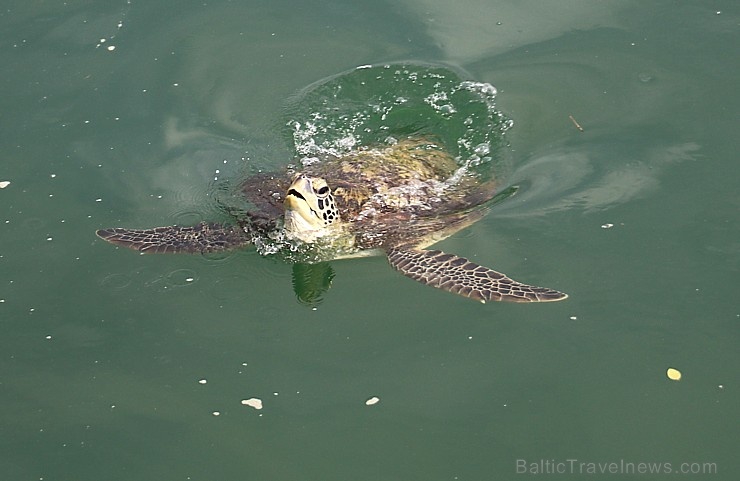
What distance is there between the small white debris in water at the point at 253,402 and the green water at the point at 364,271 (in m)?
0.04

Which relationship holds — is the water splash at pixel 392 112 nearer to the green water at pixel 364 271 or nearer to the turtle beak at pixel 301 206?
the green water at pixel 364 271

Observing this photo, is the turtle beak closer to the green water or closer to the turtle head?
the turtle head

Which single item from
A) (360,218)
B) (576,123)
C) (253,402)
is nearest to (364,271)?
(360,218)

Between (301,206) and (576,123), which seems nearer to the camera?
(301,206)

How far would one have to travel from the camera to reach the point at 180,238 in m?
5.68

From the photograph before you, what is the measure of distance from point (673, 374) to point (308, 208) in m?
Result: 2.46

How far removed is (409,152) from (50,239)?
2.72 metres

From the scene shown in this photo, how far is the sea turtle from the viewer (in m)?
5.39

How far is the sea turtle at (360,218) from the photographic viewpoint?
539cm

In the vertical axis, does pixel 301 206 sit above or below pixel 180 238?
above

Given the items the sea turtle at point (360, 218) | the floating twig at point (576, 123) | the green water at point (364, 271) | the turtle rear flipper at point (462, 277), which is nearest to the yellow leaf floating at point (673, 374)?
the green water at point (364, 271)

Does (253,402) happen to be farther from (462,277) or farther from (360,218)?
(360,218)

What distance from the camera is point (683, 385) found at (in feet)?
14.5

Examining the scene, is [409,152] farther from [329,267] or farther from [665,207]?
[665,207]
